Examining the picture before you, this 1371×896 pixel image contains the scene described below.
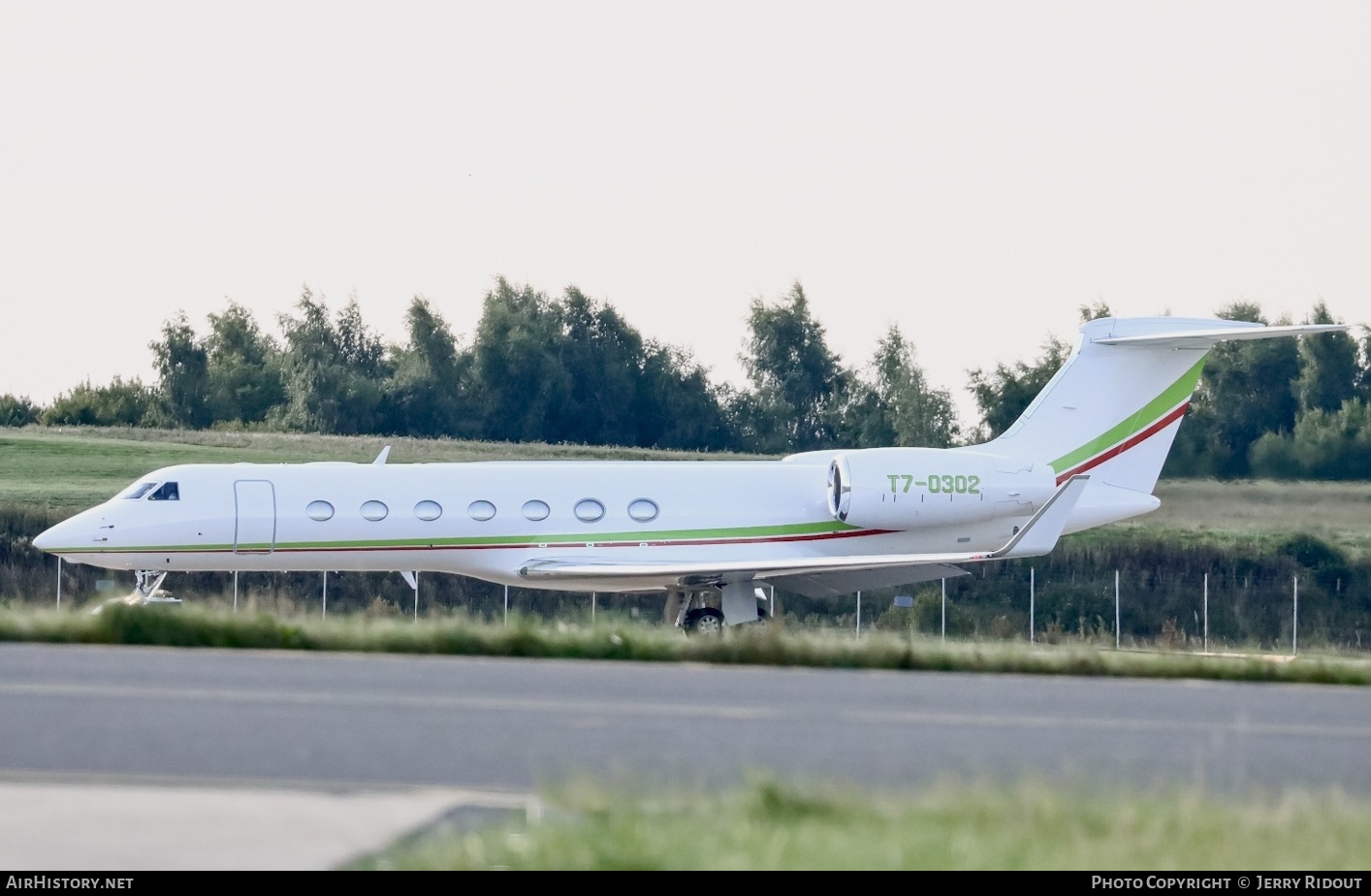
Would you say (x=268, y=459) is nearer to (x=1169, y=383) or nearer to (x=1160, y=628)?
(x=1160, y=628)

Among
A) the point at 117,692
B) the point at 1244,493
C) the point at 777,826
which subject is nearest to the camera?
the point at 777,826

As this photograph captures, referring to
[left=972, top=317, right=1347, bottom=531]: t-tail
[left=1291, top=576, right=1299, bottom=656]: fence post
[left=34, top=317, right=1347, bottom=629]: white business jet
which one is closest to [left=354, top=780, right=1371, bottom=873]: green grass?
[left=34, top=317, right=1347, bottom=629]: white business jet

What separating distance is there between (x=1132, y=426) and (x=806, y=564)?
5.49m

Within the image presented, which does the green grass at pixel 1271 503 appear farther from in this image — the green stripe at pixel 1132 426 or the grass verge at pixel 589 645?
the grass verge at pixel 589 645

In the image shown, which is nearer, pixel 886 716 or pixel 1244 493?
pixel 886 716

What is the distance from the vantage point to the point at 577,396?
59.7 metres

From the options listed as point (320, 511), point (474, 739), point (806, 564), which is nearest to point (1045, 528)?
point (806, 564)

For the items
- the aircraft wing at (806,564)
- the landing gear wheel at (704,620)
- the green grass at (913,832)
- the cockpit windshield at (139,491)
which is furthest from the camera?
the landing gear wheel at (704,620)

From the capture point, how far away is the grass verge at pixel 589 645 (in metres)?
12.6

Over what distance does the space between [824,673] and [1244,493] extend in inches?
678

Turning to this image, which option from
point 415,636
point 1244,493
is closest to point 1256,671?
point 415,636

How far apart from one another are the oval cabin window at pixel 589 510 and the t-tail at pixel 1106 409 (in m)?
5.35

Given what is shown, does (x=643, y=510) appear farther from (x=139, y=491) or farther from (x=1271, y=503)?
(x=1271, y=503)

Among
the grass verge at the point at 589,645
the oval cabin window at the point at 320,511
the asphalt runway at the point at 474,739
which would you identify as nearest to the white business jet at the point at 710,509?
the oval cabin window at the point at 320,511
